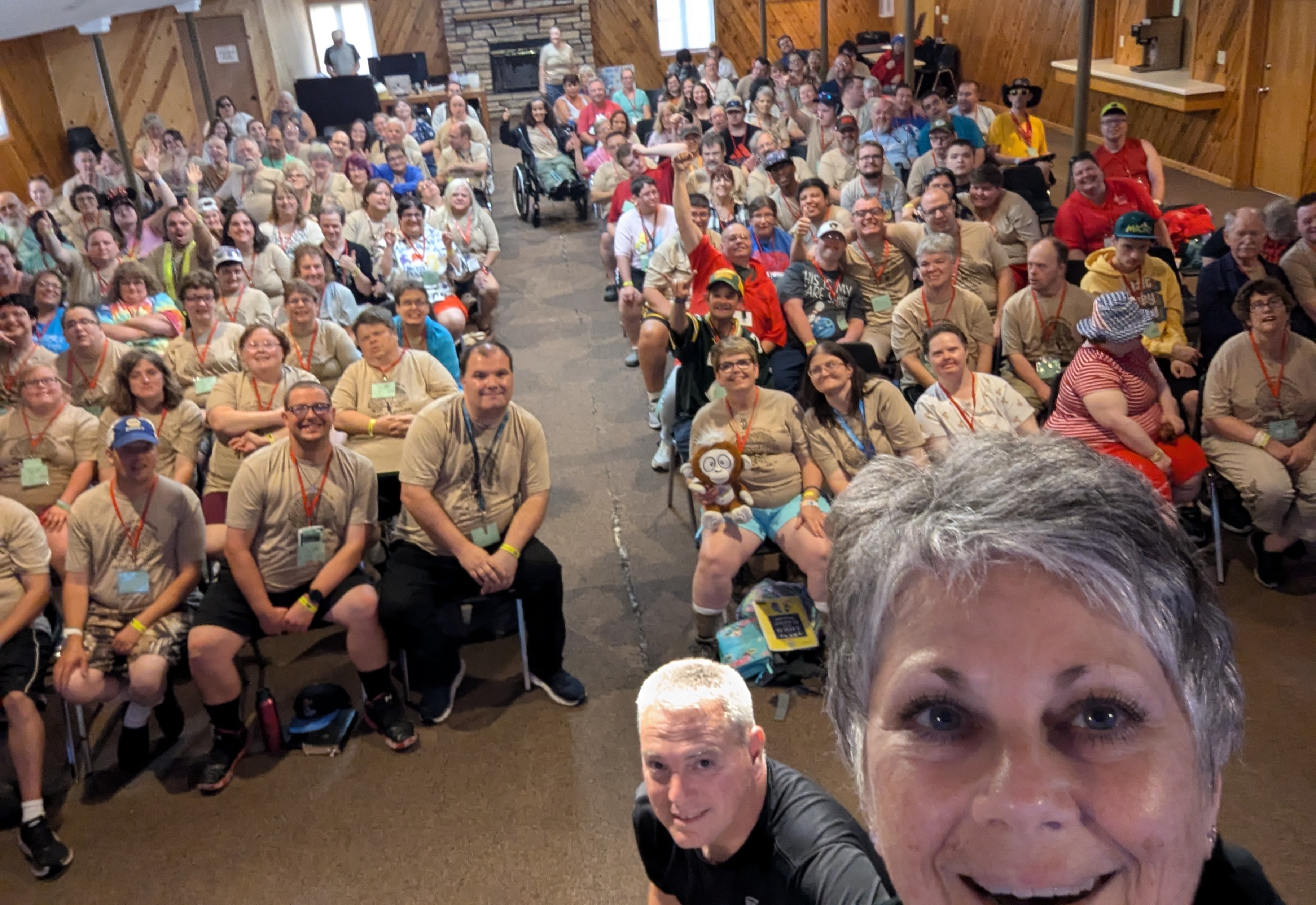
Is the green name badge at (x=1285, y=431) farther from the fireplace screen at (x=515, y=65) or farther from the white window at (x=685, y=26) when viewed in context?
the white window at (x=685, y=26)

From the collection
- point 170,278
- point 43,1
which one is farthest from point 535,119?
point 43,1

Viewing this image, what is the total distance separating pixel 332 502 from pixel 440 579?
0.46 meters

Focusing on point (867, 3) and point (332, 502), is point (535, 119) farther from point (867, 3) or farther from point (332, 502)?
point (867, 3)

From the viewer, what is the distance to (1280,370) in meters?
3.86

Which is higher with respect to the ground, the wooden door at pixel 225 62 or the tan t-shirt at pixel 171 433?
the wooden door at pixel 225 62

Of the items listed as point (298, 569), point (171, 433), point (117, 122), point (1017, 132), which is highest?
point (117, 122)

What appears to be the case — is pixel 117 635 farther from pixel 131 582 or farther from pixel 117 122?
pixel 117 122

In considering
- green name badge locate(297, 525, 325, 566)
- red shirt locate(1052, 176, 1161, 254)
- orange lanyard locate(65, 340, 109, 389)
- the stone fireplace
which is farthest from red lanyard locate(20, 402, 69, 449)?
the stone fireplace

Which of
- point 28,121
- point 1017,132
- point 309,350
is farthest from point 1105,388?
point 28,121

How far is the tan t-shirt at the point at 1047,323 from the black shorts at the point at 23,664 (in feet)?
12.9

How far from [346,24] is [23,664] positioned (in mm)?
17235

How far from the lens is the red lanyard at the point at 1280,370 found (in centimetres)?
385

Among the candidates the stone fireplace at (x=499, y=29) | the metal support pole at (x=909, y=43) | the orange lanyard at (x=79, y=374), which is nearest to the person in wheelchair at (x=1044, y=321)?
the orange lanyard at (x=79, y=374)

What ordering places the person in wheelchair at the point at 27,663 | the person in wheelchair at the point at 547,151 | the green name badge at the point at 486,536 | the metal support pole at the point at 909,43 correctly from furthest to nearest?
the person in wheelchair at the point at 547,151, the metal support pole at the point at 909,43, the green name badge at the point at 486,536, the person in wheelchair at the point at 27,663
